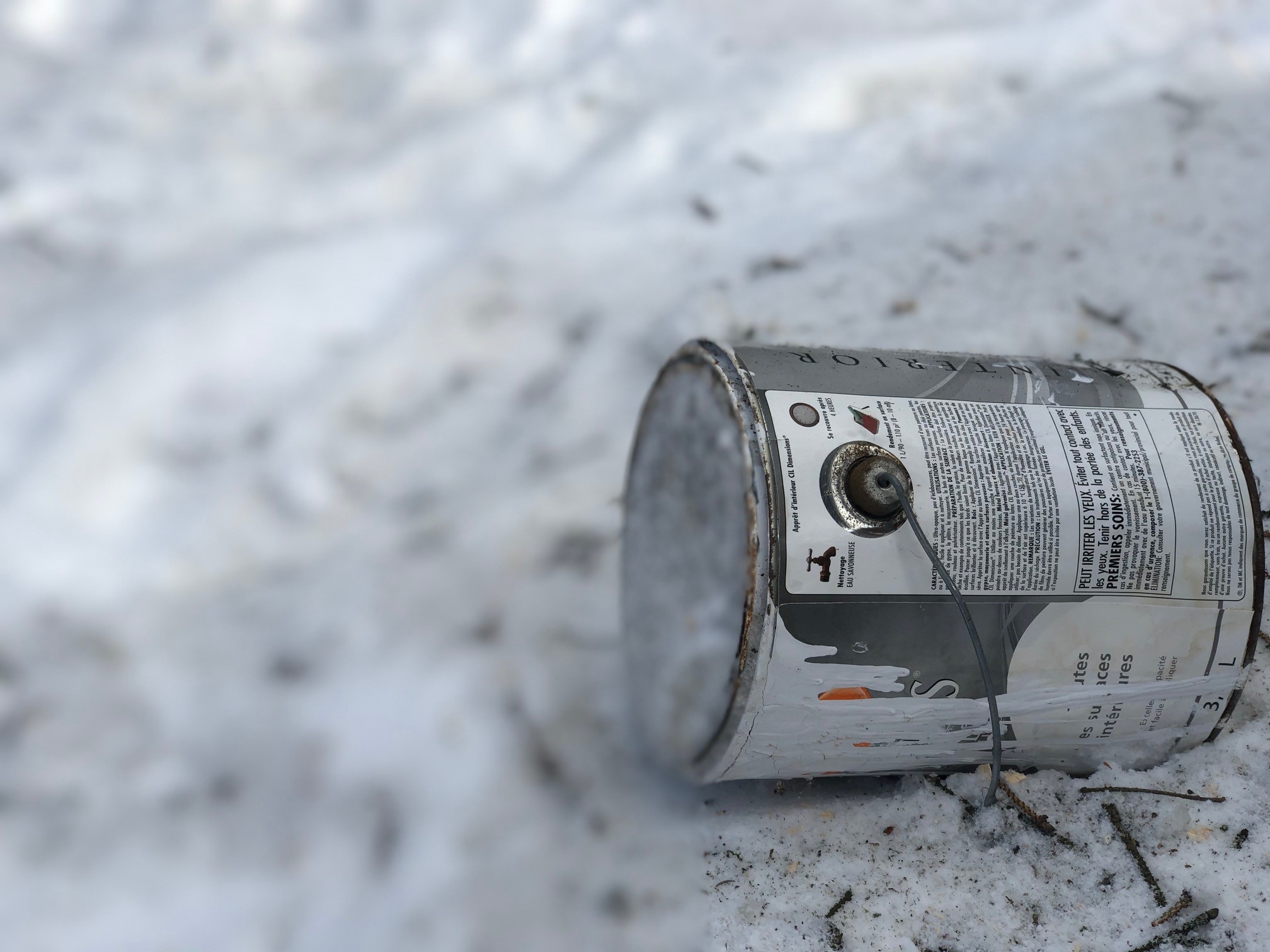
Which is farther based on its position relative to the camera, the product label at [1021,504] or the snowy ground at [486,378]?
the snowy ground at [486,378]

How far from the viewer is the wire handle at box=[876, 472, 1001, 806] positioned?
859 millimetres

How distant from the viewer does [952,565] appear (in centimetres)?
88

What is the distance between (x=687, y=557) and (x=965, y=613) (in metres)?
0.27

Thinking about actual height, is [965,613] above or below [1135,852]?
above

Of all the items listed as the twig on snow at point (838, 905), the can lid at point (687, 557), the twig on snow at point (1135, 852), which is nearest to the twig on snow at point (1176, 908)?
the twig on snow at point (1135, 852)

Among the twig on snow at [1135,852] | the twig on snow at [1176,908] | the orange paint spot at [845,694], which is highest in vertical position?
the orange paint spot at [845,694]

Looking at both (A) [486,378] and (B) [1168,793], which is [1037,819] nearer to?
(B) [1168,793]

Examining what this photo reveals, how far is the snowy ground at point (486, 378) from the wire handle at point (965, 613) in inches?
4.8

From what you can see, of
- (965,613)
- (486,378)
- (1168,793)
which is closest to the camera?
(965,613)

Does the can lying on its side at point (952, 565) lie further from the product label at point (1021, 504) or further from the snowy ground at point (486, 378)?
the snowy ground at point (486, 378)

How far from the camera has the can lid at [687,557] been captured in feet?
2.99

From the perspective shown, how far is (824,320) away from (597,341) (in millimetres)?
332

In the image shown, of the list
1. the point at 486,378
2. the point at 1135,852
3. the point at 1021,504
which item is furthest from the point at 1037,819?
the point at 486,378

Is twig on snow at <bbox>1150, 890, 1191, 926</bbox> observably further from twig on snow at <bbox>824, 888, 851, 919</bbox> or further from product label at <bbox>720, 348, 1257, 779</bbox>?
twig on snow at <bbox>824, 888, 851, 919</bbox>
